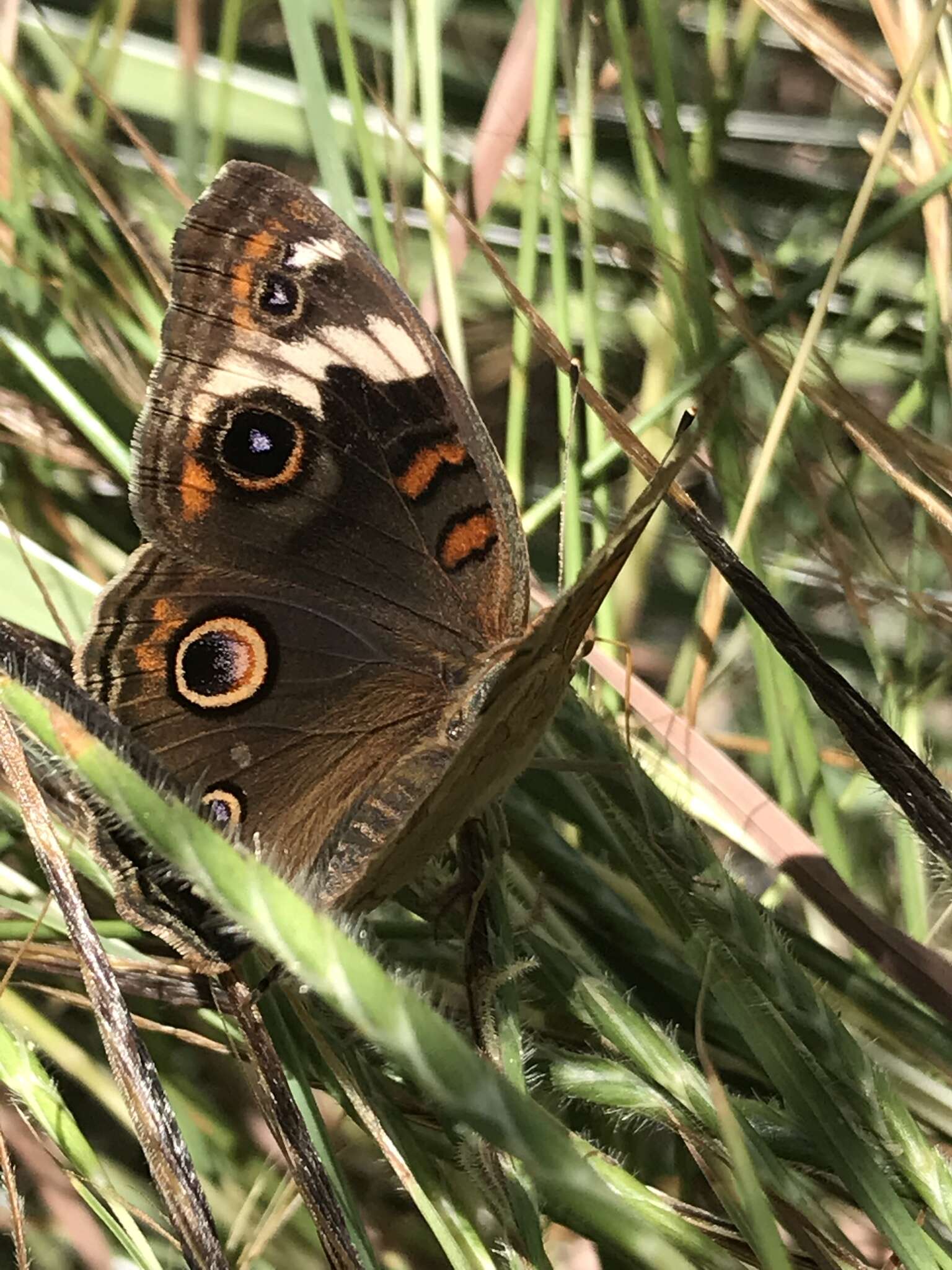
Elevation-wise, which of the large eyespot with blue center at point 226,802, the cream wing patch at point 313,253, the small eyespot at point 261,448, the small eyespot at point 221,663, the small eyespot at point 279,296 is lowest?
the large eyespot with blue center at point 226,802

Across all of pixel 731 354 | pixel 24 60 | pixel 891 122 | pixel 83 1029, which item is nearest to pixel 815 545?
pixel 731 354

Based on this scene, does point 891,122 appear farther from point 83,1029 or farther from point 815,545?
point 83,1029

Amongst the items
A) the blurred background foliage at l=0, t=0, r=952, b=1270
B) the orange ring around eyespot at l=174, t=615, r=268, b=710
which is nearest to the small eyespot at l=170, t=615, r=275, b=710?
the orange ring around eyespot at l=174, t=615, r=268, b=710

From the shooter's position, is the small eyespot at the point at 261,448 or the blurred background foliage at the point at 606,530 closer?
the blurred background foliage at the point at 606,530

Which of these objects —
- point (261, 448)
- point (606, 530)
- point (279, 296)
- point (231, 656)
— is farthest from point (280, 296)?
point (606, 530)

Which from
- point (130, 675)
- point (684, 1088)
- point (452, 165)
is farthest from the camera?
point (452, 165)

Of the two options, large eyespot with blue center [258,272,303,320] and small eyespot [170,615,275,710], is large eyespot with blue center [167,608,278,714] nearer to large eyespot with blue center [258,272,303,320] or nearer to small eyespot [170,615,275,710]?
small eyespot [170,615,275,710]

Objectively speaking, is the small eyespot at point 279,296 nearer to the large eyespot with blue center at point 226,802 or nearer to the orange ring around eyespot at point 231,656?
the orange ring around eyespot at point 231,656

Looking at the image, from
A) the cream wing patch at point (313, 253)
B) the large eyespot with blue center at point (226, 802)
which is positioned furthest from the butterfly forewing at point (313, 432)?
the large eyespot with blue center at point (226, 802)
